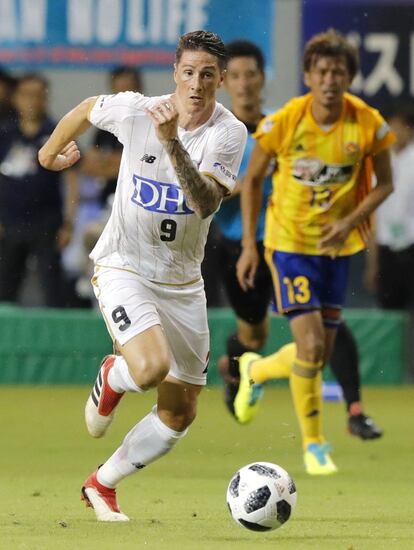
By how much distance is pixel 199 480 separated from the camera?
8.70 meters

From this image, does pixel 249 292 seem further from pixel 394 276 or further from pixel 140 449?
pixel 140 449

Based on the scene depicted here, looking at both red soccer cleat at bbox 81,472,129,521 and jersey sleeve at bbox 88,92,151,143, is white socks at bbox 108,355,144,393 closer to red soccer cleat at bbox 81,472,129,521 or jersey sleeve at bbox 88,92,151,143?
red soccer cleat at bbox 81,472,129,521

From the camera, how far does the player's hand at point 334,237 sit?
30.3 feet

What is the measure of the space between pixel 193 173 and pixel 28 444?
4.11 metres

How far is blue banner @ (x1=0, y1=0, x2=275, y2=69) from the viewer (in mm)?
13523

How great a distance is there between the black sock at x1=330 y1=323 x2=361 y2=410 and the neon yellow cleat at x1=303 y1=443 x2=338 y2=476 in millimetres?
1042

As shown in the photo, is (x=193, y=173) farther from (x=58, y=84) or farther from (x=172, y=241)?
(x=58, y=84)

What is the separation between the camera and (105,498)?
23.6 feet

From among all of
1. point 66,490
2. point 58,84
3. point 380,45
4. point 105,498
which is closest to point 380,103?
point 380,45

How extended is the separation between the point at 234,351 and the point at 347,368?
3.81ft

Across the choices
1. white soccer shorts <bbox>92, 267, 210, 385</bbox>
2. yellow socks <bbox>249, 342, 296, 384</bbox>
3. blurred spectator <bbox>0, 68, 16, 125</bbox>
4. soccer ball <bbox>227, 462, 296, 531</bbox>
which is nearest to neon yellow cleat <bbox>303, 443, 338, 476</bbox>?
yellow socks <bbox>249, 342, 296, 384</bbox>

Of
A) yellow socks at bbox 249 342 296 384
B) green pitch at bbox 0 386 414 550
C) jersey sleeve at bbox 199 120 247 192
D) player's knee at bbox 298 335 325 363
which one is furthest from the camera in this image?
yellow socks at bbox 249 342 296 384

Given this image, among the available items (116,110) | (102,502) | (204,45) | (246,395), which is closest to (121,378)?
(102,502)

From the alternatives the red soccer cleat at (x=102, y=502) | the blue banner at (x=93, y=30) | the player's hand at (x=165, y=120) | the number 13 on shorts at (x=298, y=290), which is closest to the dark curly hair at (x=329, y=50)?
the number 13 on shorts at (x=298, y=290)
